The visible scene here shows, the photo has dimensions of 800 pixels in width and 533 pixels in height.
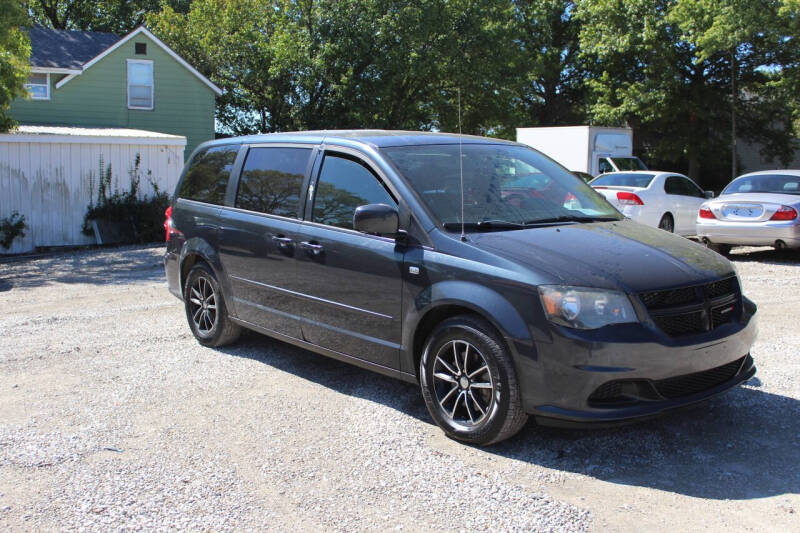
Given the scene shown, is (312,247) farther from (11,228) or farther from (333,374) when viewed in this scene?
(11,228)

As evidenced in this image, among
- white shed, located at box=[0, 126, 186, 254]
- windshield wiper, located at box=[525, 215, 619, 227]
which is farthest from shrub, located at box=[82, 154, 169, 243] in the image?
windshield wiper, located at box=[525, 215, 619, 227]

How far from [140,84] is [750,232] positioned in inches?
832

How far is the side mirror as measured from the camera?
4.69 meters

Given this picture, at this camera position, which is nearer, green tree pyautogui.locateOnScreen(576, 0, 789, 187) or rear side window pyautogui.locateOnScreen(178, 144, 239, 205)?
rear side window pyautogui.locateOnScreen(178, 144, 239, 205)

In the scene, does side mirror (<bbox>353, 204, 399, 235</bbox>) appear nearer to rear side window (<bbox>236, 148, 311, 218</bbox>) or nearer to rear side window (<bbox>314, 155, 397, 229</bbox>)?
rear side window (<bbox>314, 155, 397, 229</bbox>)

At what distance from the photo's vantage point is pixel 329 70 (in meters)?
30.3

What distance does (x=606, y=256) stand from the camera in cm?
441

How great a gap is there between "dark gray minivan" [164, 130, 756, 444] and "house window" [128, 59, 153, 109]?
21923 millimetres

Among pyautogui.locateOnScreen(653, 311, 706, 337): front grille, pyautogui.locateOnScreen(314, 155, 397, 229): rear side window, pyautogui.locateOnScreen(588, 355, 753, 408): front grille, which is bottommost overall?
pyautogui.locateOnScreen(588, 355, 753, 408): front grille

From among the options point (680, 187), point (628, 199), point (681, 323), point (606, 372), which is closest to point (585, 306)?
point (606, 372)

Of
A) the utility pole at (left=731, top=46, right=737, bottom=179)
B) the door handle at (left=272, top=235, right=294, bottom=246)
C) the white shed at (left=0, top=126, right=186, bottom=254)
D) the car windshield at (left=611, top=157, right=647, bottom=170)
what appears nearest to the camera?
the door handle at (left=272, top=235, right=294, bottom=246)

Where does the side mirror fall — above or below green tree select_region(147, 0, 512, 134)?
below

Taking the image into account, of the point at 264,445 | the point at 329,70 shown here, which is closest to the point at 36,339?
the point at 264,445

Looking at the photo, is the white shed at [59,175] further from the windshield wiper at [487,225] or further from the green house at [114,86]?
the windshield wiper at [487,225]
